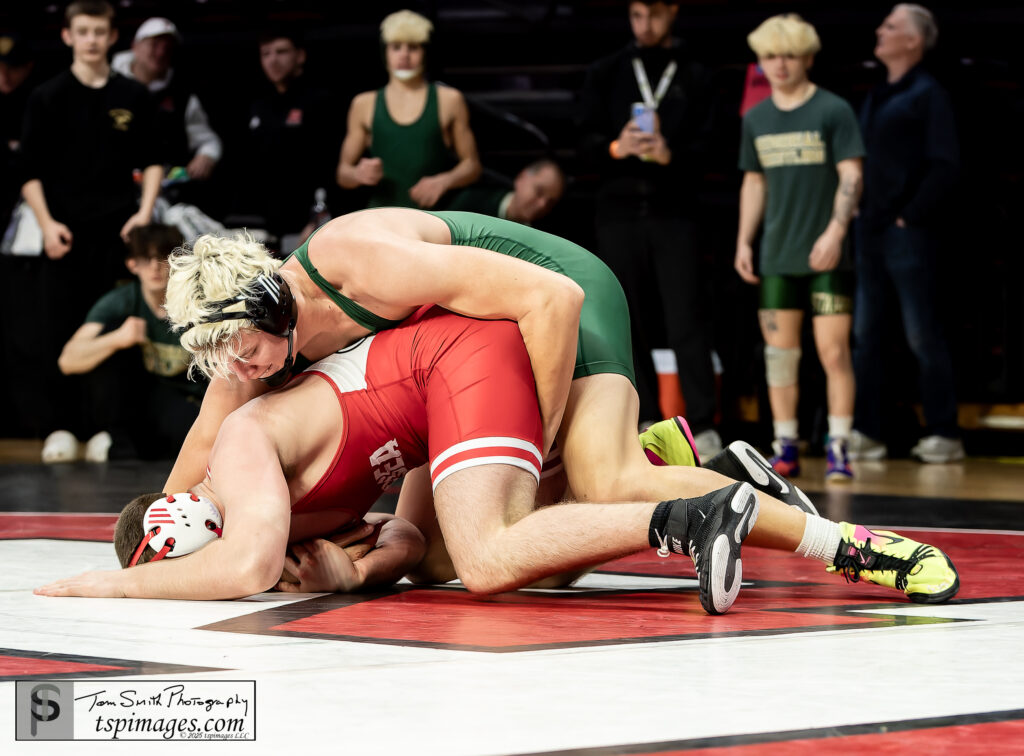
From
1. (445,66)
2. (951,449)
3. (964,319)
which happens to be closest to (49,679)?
(951,449)

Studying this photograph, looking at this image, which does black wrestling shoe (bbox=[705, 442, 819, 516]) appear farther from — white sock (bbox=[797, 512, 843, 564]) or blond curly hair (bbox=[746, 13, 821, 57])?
blond curly hair (bbox=[746, 13, 821, 57])

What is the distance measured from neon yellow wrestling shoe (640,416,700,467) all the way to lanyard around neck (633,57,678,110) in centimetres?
272

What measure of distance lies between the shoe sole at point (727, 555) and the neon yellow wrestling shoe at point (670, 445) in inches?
28.6

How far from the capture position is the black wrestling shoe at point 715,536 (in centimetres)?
247

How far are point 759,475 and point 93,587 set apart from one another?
1.48 meters

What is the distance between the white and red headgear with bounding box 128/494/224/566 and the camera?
273 centimetres

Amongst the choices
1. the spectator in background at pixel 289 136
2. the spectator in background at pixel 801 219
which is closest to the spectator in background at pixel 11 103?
the spectator in background at pixel 289 136

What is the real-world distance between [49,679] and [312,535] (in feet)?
3.46

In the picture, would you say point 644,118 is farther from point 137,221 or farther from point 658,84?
point 137,221

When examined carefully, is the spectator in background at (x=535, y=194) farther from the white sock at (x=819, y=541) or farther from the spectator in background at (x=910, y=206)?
the white sock at (x=819, y=541)

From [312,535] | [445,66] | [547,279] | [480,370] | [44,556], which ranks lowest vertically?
[44,556]

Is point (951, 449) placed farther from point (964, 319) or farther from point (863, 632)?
point (863, 632)

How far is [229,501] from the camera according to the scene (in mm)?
2664

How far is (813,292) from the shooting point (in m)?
5.52
